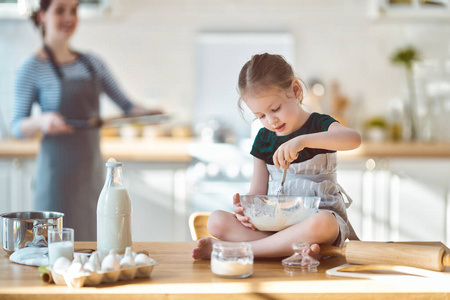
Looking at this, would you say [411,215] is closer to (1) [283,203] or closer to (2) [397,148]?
(2) [397,148]

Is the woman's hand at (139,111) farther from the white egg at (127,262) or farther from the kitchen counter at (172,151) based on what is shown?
the white egg at (127,262)

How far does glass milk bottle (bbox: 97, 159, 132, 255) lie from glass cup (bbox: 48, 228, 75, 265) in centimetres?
10

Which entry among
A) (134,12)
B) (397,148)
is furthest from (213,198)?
(134,12)

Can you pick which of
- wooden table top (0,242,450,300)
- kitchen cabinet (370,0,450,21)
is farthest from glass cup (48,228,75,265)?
kitchen cabinet (370,0,450,21)

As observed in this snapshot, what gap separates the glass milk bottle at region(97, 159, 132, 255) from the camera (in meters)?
1.50

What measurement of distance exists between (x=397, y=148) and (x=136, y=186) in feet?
5.55

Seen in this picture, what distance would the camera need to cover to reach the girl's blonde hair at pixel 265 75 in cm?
169

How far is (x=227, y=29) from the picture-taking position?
442 cm

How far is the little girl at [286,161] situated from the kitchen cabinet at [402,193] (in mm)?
2044

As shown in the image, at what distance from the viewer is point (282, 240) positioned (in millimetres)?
1490

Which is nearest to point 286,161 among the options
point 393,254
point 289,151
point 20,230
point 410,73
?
point 289,151

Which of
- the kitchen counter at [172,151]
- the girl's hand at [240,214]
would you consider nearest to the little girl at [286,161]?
the girl's hand at [240,214]

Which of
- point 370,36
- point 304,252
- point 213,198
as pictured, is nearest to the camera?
point 304,252

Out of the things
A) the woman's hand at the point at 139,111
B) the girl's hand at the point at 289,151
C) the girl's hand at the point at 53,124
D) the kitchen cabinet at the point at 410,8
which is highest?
the kitchen cabinet at the point at 410,8
